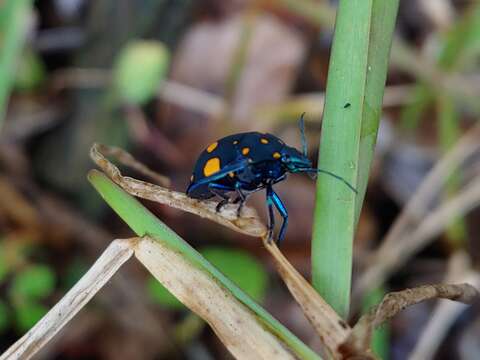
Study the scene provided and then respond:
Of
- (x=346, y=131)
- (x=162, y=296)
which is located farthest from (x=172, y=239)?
(x=162, y=296)

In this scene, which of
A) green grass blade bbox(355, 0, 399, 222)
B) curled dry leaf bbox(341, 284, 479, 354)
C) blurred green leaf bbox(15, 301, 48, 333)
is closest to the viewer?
curled dry leaf bbox(341, 284, 479, 354)

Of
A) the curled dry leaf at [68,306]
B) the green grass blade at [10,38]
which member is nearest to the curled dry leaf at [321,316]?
the curled dry leaf at [68,306]

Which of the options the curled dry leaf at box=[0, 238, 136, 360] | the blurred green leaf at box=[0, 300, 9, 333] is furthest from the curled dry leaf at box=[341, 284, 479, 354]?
the blurred green leaf at box=[0, 300, 9, 333]

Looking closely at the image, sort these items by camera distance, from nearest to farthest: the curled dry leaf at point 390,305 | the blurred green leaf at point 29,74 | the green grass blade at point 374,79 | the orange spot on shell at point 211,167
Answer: the curled dry leaf at point 390,305
the green grass blade at point 374,79
the orange spot on shell at point 211,167
the blurred green leaf at point 29,74

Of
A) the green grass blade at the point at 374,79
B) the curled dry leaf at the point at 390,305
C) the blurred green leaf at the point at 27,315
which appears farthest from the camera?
the blurred green leaf at the point at 27,315

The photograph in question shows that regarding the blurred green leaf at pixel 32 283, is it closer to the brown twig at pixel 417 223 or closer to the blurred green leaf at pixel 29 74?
A: the blurred green leaf at pixel 29 74

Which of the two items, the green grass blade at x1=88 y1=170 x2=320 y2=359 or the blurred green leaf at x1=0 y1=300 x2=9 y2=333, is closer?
the green grass blade at x1=88 y1=170 x2=320 y2=359

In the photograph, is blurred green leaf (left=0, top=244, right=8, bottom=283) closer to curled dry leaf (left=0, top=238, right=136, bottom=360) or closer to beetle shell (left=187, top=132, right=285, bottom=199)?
beetle shell (left=187, top=132, right=285, bottom=199)
